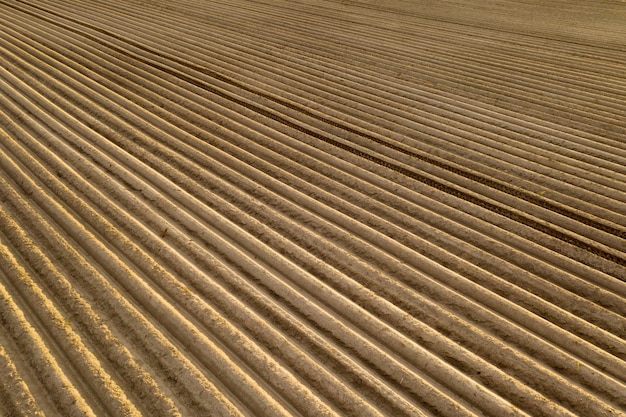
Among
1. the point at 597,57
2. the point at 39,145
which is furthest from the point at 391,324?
the point at 597,57

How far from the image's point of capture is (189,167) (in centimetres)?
279

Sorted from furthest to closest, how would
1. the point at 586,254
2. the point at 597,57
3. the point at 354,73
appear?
the point at 597,57
the point at 354,73
the point at 586,254

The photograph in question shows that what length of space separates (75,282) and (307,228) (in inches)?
46.0

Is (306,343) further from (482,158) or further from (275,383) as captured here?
(482,158)

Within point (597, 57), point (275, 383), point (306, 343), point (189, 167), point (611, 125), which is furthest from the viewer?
point (597, 57)

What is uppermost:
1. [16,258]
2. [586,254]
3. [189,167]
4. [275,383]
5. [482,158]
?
[482,158]

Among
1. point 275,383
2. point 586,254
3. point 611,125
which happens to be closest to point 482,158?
point 586,254

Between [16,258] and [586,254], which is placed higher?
[586,254]

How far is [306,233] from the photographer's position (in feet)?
7.76

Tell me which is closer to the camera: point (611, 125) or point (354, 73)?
point (611, 125)

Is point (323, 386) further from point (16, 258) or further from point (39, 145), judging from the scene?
point (39, 145)

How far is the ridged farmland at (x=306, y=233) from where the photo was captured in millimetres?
1695

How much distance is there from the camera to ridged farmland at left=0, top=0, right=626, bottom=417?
5.56ft

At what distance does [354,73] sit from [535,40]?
8.44ft
